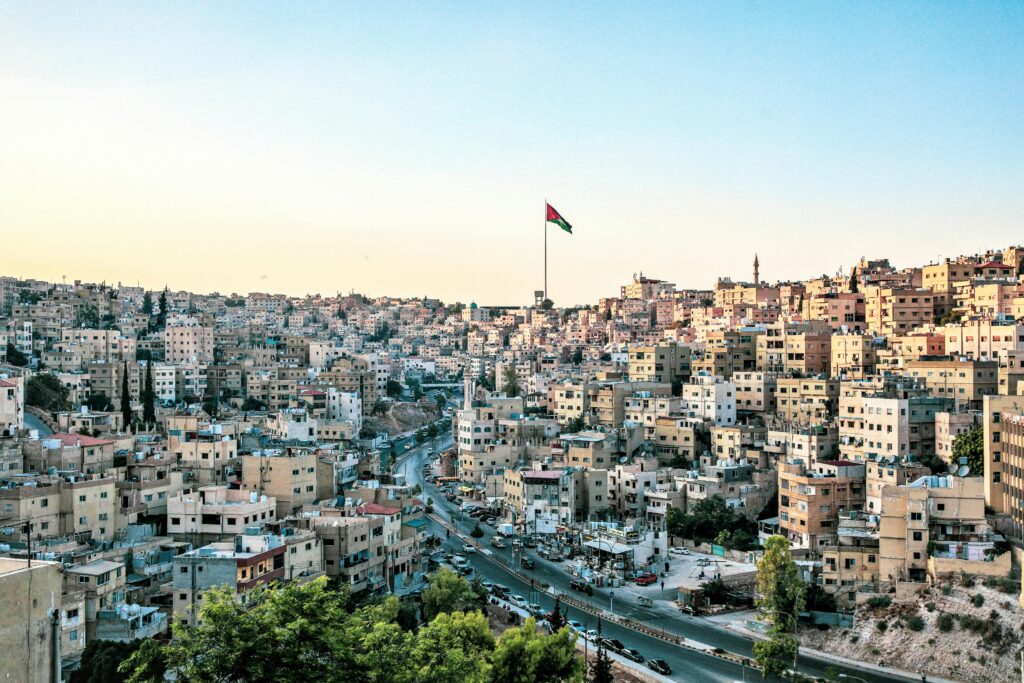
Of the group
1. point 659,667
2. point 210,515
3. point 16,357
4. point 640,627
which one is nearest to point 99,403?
point 16,357

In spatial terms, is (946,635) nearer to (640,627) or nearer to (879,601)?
(879,601)

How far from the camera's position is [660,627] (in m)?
19.3

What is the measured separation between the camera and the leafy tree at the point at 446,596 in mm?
17850

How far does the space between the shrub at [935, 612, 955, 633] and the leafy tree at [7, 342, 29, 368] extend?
1494 inches

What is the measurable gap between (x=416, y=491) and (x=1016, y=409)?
1591 centimetres

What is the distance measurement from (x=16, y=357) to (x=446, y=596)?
33.4 metres

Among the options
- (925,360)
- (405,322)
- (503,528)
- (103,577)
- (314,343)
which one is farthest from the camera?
(405,322)

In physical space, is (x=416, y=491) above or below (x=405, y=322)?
below

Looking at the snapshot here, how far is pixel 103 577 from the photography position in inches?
635

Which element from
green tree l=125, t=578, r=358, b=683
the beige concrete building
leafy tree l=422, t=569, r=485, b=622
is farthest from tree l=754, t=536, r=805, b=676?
the beige concrete building

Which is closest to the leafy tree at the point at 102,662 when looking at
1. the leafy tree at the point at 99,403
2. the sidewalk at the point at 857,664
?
the sidewalk at the point at 857,664

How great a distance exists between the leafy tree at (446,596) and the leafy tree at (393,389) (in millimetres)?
35098

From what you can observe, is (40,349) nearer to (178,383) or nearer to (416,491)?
(178,383)

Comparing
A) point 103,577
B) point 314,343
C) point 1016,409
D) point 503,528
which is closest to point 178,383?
point 314,343
